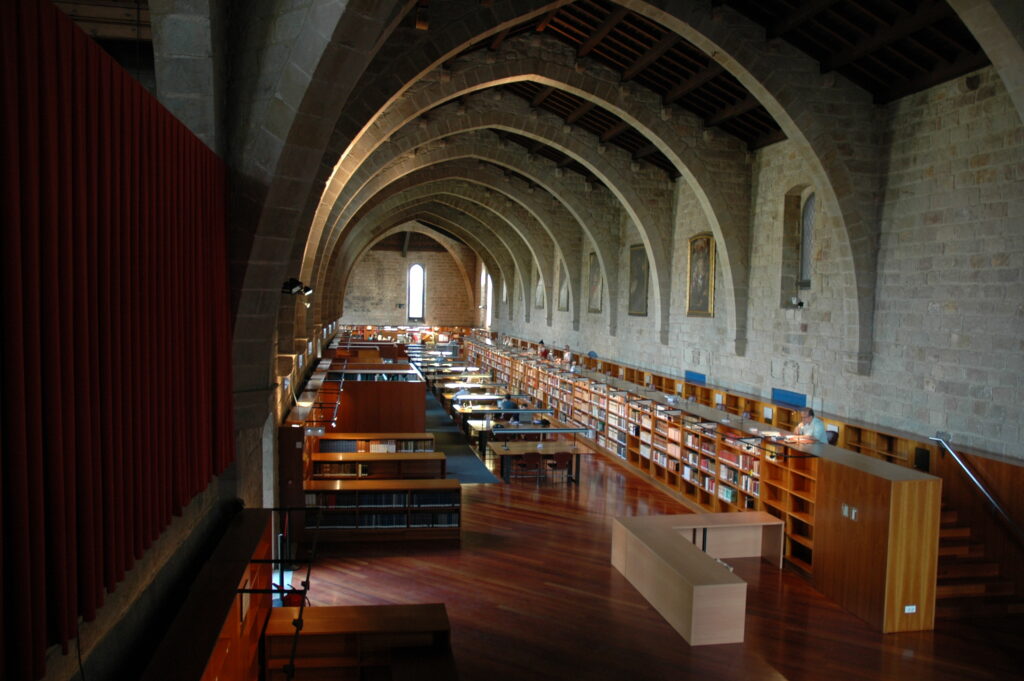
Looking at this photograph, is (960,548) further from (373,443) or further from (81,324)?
(81,324)

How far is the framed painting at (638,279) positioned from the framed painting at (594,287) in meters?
2.52

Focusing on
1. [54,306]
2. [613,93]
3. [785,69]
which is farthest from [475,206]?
[54,306]

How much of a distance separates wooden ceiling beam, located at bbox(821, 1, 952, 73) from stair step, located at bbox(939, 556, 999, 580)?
5977mm

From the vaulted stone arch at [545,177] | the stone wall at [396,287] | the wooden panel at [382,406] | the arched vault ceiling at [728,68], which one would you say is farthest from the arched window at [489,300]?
the arched vault ceiling at [728,68]

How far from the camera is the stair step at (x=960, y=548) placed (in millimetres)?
8203

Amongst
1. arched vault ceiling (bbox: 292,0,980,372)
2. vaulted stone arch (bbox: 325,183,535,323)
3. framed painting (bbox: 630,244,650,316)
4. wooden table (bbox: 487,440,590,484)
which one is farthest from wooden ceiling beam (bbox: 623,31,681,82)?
vaulted stone arch (bbox: 325,183,535,323)

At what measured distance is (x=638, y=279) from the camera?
18.5 metres

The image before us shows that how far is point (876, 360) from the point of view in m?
10.3

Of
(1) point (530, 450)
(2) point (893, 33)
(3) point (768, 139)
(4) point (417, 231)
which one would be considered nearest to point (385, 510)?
(1) point (530, 450)

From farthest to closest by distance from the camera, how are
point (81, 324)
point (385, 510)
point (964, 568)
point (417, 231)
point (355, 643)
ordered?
point (417, 231), point (385, 510), point (964, 568), point (355, 643), point (81, 324)

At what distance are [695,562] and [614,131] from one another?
33.2 feet

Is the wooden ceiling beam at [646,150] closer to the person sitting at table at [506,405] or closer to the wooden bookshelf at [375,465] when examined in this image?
the person sitting at table at [506,405]

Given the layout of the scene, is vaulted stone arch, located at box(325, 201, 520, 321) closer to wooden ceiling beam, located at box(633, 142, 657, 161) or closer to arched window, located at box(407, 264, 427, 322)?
arched window, located at box(407, 264, 427, 322)

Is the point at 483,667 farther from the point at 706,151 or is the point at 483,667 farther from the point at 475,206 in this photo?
the point at 475,206
